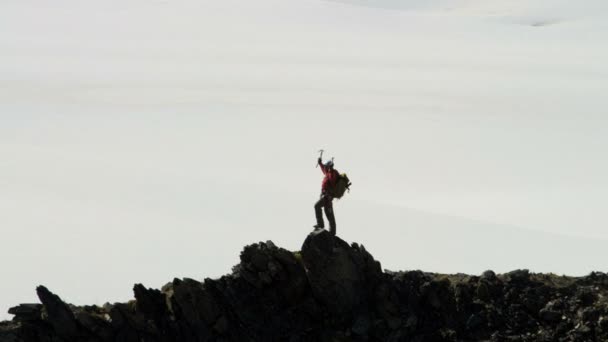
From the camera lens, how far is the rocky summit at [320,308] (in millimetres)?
26391

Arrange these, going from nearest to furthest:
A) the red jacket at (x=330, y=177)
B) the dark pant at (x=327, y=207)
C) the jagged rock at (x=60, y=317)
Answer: the jagged rock at (x=60, y=317) → the red jacket at (x=330, y=177) → the dark pant at (x=327, y=207)

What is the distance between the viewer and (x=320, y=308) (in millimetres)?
27109

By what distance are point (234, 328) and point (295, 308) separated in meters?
1.34

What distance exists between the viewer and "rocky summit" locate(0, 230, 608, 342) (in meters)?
26.4

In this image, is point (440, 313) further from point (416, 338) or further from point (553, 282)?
point (553, 282)

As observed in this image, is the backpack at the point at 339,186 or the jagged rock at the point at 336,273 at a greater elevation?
the backpack at the point at 339,186

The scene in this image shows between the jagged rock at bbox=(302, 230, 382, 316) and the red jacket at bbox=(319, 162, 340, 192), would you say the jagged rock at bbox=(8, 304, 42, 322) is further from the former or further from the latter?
the red jacket at bbox=(319, 162, 340, 192)

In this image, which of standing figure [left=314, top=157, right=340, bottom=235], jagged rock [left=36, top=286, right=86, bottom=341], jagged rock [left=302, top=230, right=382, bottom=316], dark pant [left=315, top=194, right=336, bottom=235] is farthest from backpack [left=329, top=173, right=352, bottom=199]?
jagged rock [left=36, top=286, right=86, bottom=341]

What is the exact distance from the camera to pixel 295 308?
27188 millimetres

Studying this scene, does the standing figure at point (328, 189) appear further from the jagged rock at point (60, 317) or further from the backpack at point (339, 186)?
the jagged rock at point (60, 317)

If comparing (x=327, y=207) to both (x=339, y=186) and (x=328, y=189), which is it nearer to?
(x=328, y=189)

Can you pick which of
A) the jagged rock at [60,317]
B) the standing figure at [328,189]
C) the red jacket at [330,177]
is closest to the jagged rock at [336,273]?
the standing figure at [328,189]

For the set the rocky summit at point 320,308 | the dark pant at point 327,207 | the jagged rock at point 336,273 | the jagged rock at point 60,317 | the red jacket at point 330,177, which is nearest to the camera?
the jagged rock at point 60,317

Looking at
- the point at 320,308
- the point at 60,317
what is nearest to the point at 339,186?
Answer: the point at 320,308
